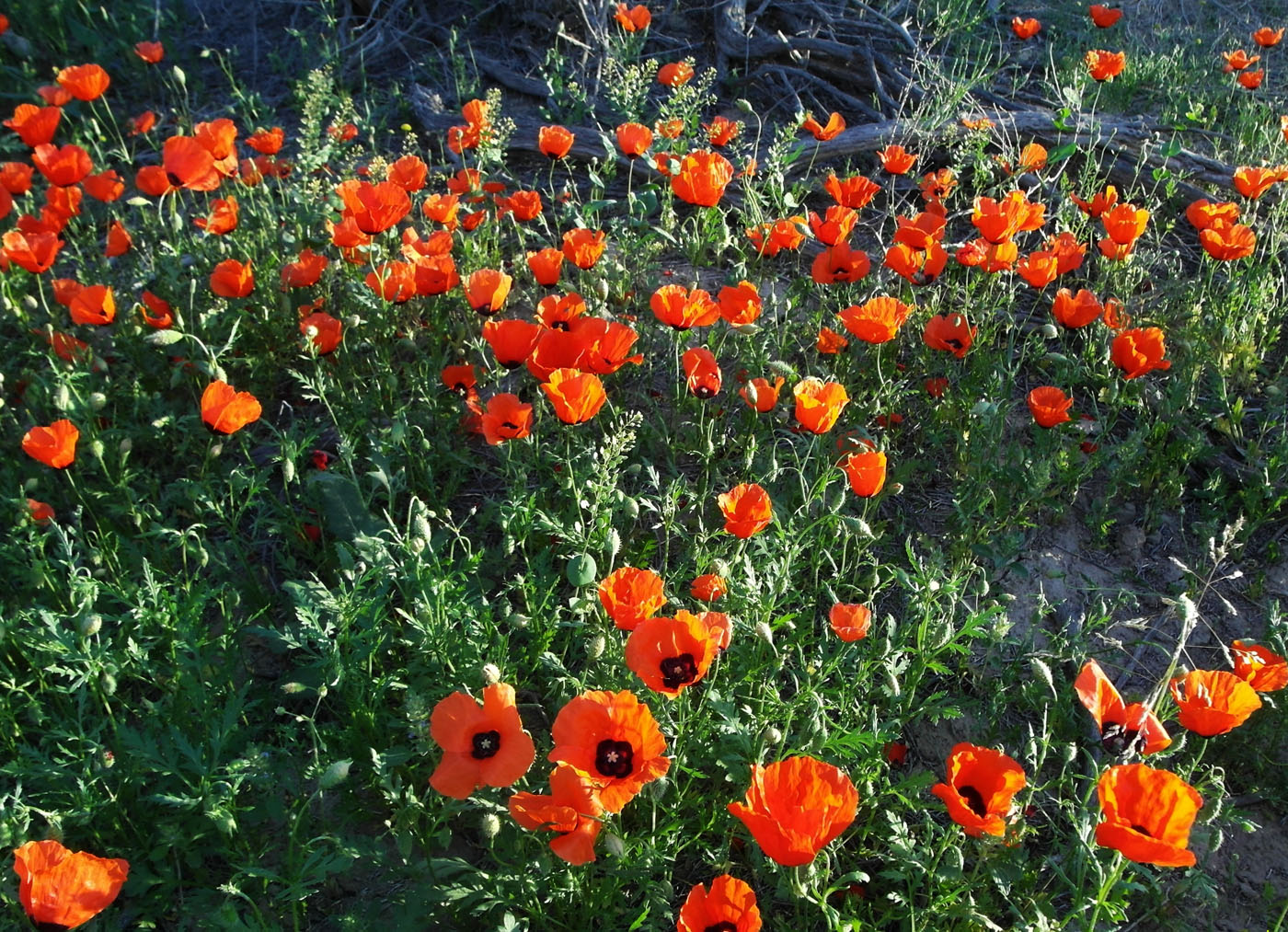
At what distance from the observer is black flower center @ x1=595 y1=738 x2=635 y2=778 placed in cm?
172

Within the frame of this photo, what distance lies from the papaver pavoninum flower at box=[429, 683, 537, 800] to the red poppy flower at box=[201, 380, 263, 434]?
116 cm

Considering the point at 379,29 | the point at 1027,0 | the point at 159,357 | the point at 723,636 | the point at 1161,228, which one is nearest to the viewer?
the point at 723,636

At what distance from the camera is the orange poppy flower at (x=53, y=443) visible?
2.53 metres

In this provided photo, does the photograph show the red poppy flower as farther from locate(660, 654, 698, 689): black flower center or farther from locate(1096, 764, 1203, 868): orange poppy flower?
locate(1096, 764, 1203, 868): orange poppy flower

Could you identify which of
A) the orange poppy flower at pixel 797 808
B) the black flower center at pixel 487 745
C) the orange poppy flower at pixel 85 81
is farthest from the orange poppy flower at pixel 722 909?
the orange poppy flower at pixel 85 81

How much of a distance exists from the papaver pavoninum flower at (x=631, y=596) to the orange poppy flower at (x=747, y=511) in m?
0.28

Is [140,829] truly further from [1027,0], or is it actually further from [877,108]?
[1027,0]

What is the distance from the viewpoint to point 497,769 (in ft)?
5.84

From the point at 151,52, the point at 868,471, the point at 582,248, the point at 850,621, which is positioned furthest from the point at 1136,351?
the point at 151,52

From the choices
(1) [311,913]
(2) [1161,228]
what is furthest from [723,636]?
(2) [1161,228]

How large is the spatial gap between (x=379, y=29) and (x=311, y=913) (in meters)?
5.72

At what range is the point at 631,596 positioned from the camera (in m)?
2.01

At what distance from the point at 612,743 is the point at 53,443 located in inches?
71.4

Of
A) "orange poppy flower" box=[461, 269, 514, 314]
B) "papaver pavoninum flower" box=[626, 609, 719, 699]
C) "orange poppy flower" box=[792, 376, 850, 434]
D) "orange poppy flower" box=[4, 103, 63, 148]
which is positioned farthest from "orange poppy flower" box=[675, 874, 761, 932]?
"orange poppy flower" box=[4, 103, 63, 148]
